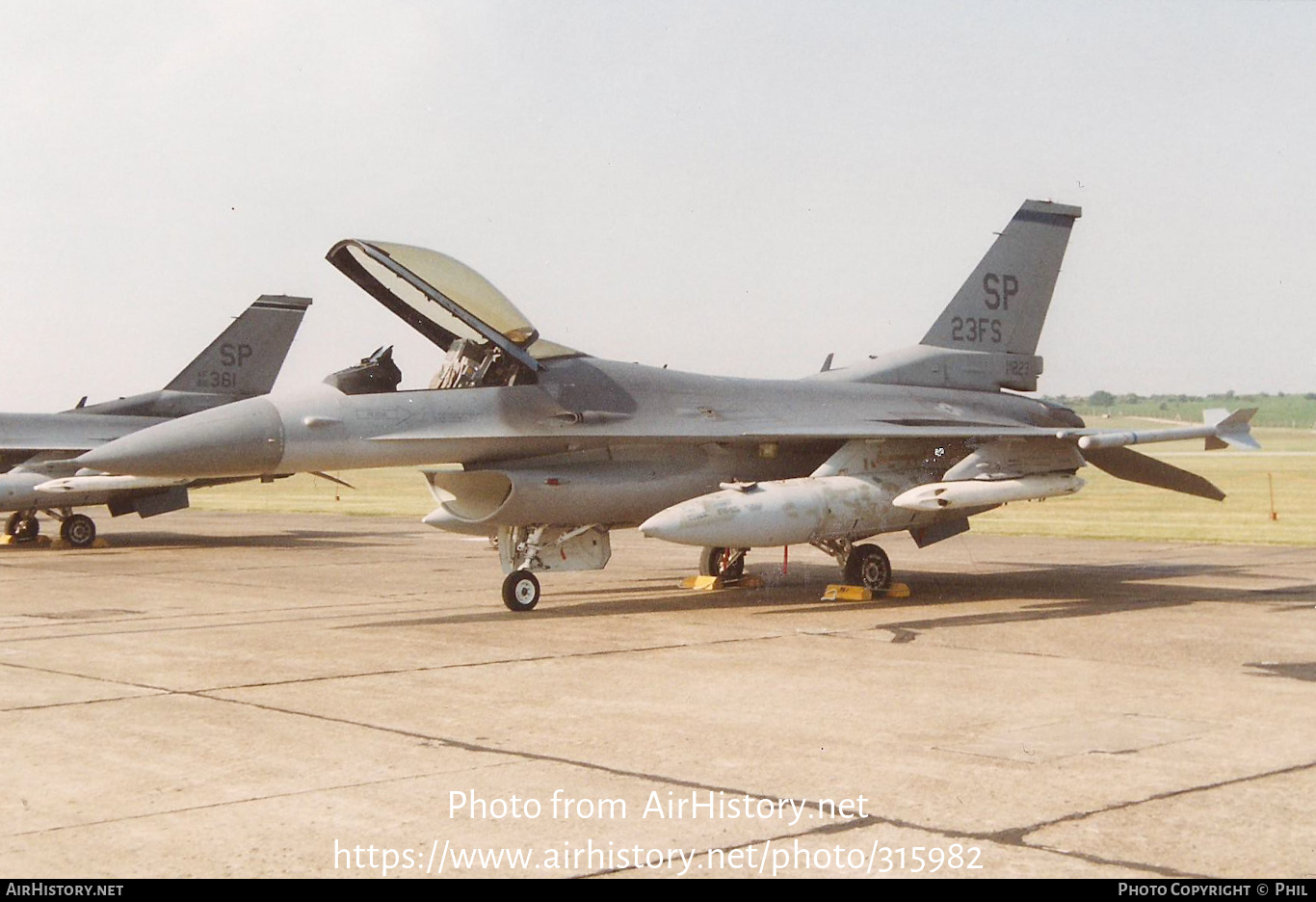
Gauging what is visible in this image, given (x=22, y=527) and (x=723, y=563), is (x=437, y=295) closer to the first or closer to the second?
(x=723, y=563)

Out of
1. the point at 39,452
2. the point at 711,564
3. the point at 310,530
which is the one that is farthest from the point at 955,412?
the point at 39,452

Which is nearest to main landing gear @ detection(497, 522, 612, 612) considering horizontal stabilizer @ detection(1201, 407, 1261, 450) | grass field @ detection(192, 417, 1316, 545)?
grass field @ detection(192, 417, 1316, 545)

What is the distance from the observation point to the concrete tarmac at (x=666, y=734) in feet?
16.1

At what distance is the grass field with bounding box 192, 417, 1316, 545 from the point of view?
2230 cm

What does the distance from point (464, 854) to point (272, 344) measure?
77.8 feet

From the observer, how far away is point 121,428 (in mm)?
24750

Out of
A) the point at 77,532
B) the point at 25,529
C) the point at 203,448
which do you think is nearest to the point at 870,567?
the point at 203,448

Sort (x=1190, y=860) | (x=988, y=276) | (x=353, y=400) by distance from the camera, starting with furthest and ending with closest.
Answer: (x=988, y=276), (x=353, y=400), (x=1190, y=860)

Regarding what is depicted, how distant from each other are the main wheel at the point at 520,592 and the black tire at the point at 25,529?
15800 millimetres

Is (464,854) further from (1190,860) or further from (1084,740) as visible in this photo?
(1084,740)

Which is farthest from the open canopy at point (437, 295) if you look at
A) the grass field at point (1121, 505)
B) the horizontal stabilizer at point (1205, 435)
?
the grass field at point (1121, 505)

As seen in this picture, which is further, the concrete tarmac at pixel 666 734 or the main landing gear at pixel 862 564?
the main landing gear at pixel 862 564

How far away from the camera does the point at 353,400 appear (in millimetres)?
11680

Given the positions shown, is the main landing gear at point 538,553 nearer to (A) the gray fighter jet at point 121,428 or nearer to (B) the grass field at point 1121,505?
(B) the grass field at point 1121,505
